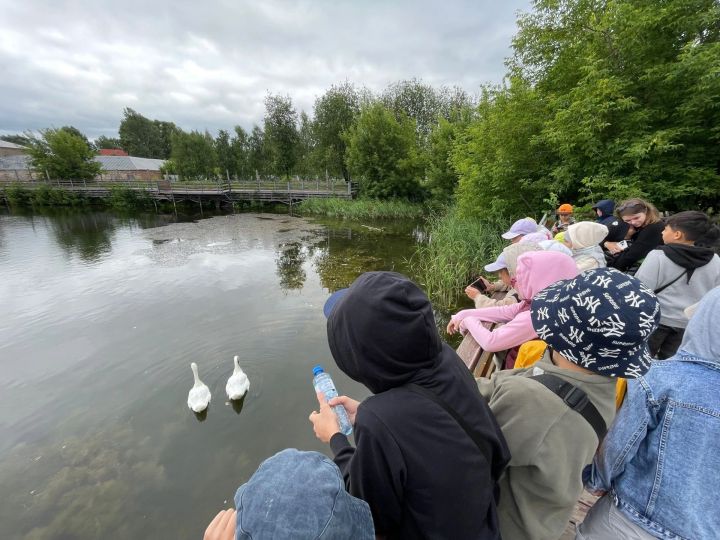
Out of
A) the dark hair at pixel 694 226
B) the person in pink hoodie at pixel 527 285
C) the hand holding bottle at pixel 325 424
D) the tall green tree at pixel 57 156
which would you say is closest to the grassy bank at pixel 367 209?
the dark hair at pixel 694 226

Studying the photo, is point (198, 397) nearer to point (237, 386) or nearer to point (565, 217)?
point (237, 386)

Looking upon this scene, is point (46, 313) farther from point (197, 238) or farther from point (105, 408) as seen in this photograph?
point (197, 238)

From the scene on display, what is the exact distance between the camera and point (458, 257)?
7.30 metres

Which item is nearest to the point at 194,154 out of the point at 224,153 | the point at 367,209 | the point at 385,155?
the point at 224,153

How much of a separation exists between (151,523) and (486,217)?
30.7 ft

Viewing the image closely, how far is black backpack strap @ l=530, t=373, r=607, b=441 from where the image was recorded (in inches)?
35.2

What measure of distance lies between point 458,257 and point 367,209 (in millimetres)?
12472

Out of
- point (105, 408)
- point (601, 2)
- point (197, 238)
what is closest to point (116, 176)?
point (197, 238)

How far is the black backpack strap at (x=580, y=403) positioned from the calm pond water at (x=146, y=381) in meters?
3.30

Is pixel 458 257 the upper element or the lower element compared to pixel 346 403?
lower

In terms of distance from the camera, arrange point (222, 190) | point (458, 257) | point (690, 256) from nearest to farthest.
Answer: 1. point (690, 256)
2. point (458, 257)
3. point (222, 190)

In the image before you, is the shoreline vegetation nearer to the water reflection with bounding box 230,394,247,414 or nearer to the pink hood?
the water reflection with bounding box 230,394,247,414

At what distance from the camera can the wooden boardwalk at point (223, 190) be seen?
23141 millimetres

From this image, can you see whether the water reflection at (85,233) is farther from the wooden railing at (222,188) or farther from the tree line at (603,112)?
the tree line at (603,112)
